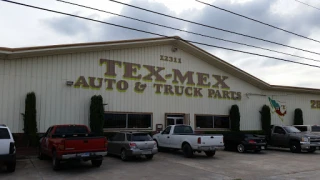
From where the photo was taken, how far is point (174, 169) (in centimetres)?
1348

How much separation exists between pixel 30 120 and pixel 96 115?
12.9 ft

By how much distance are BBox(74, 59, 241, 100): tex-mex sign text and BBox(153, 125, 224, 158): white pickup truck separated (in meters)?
4.81

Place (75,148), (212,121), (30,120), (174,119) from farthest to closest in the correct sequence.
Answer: (212,121)
(174,119)
(30,120)
(75,148)

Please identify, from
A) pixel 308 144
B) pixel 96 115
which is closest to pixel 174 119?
pixel 96 115

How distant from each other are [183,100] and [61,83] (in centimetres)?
957

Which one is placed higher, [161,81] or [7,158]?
[161,81]

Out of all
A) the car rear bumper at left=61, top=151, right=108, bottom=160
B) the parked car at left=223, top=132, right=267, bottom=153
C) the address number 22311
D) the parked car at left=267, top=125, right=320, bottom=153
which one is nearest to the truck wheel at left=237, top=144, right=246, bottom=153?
the parked car at left=223, top=132, right=267, bottom=153

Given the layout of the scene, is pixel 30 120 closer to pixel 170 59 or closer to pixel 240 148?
pixel 170 59

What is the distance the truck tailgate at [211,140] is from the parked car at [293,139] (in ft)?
23.3

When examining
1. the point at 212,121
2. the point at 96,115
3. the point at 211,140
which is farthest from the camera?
the point at 212,121

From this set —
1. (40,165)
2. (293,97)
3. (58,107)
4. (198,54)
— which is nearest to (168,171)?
A: (40,165)

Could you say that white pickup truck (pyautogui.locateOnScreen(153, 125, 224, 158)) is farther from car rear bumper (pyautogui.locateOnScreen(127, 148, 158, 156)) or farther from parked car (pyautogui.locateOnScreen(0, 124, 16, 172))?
parked car (pyautogui.locateOnScreen(0, 124, 16, 172))

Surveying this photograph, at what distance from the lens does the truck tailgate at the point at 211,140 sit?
16.5 m

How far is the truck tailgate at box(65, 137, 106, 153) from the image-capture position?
12.0m
